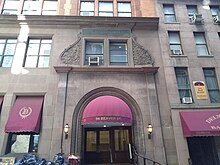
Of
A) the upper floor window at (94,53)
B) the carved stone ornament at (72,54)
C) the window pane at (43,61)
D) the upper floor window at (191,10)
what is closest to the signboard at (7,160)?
the window pane at (43,61)

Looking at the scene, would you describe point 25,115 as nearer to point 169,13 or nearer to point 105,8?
point 105,8

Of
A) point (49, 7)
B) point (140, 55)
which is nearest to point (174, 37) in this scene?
point (140, 55)

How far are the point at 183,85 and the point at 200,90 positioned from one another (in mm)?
1308

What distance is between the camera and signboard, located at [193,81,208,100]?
43.6ft

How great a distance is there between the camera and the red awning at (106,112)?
10.6 metres

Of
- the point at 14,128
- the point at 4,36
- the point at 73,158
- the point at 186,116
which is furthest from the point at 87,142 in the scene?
the point at 4,36

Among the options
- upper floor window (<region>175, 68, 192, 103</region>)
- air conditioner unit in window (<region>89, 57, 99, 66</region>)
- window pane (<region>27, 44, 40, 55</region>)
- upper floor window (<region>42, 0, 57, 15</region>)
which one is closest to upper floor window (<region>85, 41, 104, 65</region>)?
air conditioner unit in window (<region>89, 57, 99, 66</region>)

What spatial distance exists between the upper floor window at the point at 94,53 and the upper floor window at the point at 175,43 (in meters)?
6.19

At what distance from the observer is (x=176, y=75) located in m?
14.1

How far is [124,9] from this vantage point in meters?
16.5

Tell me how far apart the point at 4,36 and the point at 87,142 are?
37.0ft

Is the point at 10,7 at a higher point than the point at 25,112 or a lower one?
higher

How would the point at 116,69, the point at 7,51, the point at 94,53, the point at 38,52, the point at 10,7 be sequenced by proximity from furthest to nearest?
the point at 10,7 < the point at 94,53 < the point at 38,52 < the point at 7,51 < the point at 116,69

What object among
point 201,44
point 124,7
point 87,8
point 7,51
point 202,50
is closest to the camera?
point 7,51
